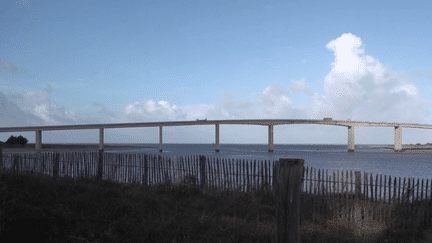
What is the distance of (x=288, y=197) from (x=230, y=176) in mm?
7360

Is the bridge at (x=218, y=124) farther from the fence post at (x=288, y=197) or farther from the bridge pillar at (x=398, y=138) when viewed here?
the fence post at (x=288, y=197)

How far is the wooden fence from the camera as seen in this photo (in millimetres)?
9047

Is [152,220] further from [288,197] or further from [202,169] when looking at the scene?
[202,169]

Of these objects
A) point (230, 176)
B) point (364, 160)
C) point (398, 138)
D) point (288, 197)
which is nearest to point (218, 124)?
point (364, 160)

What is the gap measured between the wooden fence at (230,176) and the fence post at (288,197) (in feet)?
15.5

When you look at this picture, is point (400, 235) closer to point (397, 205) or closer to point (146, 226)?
point (397, 205)

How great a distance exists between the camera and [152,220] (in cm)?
672

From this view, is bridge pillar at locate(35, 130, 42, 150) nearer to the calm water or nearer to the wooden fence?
the calm water

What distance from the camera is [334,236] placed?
277 inches

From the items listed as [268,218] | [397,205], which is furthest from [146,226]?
[397,205]

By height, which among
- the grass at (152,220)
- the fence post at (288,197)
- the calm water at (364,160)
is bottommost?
the calm water at (364,160)

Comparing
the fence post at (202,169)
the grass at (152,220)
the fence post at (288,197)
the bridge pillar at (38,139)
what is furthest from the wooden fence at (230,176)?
the bridge pillar at (38,139)

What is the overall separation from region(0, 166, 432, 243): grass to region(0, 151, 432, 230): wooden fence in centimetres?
26

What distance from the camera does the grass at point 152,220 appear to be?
5.82m
